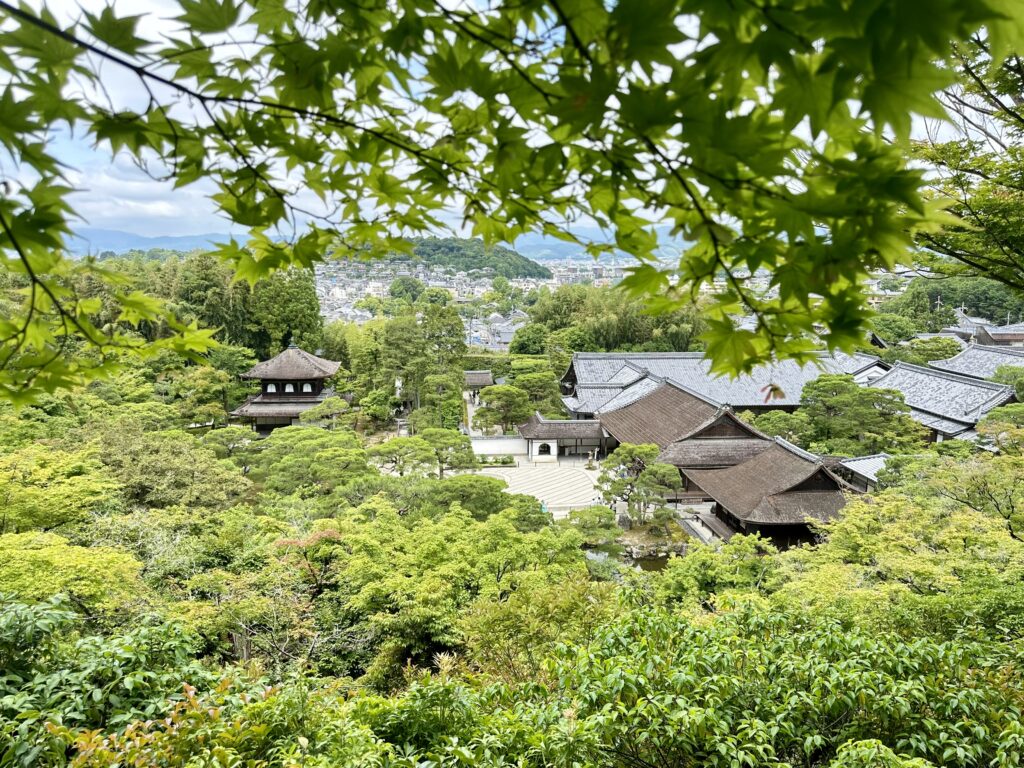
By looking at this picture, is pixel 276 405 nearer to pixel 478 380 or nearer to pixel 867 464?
pixel 478 380

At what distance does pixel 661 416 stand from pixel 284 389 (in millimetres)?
13875

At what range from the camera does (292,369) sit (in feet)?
70.4

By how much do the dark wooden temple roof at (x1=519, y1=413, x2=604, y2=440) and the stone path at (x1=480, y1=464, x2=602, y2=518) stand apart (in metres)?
1.20

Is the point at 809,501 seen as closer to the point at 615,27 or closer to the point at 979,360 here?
the point at 615,27

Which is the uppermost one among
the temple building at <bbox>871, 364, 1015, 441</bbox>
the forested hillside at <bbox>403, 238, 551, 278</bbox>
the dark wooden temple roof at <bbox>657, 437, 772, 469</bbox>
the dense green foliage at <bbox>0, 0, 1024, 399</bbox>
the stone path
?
the forested hillside at <bbox>403, 238, 551, 278</bbox>

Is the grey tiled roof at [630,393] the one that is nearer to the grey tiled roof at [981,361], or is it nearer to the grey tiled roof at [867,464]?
the grey tiled roof at [867,464]

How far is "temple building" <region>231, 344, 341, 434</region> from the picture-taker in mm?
20922

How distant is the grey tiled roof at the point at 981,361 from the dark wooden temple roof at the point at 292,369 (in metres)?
23.1

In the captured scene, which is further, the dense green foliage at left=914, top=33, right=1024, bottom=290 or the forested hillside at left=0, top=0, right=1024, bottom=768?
the dense green foliage at left=914, top=33, right=1024, bottom=290

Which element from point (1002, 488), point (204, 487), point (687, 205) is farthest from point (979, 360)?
point (687, 205)

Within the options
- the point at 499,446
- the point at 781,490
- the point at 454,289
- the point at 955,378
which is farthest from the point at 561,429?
the point at 454,289

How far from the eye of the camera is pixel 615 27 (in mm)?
618

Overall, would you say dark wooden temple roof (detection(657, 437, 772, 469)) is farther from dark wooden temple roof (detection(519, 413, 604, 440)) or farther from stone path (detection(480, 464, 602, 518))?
dark wooden temple roof (detection(519, 413, 604, 440))

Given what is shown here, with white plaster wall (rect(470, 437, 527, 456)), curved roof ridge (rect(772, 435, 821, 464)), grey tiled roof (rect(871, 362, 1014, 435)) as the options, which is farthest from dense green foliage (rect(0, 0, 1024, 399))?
white plaster wall (rect(470, 437, 527, 456))
